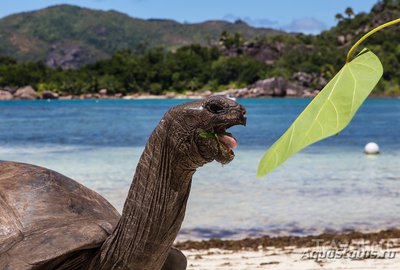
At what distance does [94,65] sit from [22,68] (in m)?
13.7

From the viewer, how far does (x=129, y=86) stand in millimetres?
99250

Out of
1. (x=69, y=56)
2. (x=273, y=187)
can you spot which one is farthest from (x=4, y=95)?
(x=273, y=187)

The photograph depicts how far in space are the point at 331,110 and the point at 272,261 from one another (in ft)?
17.1

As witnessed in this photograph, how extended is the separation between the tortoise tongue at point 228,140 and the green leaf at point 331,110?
3.91 feet

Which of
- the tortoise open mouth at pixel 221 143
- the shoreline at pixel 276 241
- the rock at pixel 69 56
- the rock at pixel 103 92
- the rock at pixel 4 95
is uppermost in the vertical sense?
the rock at pixel 69 56

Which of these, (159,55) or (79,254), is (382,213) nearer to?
(79,254)

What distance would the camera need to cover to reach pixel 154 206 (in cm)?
200

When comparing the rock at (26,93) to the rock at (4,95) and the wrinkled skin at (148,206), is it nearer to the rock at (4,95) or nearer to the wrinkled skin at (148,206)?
the rock at (4,95)

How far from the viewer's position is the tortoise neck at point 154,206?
6.46 ft

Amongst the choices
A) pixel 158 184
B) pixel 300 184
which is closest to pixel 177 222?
pixel 158 184

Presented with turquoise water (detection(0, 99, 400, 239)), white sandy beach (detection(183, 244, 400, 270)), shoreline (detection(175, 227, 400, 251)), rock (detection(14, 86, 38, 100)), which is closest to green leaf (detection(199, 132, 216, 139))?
white sandy beach (detection(183, 244, 400, 270))

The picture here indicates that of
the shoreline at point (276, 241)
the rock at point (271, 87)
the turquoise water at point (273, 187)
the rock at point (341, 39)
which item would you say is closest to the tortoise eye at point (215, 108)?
the shoreline at point (276, 241)

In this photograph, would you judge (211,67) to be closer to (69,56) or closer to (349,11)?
(349,11)

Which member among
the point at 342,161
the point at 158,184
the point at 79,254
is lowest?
the point at 342,161
